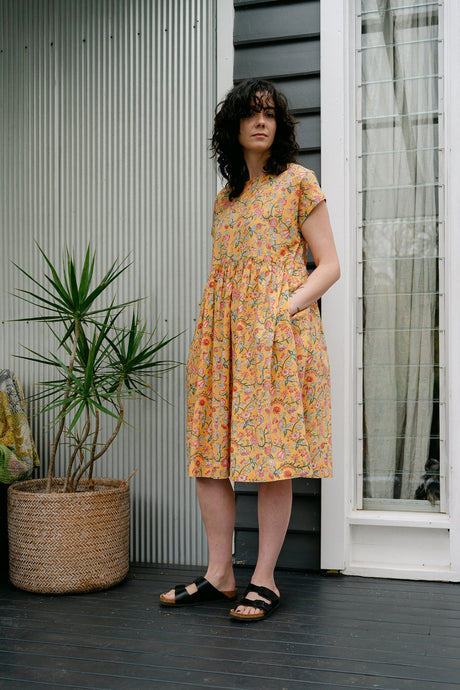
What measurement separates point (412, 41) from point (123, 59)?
44.5 inches

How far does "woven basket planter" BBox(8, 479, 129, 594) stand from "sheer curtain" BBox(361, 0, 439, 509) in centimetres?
98

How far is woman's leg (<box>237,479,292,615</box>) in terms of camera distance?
2070mm

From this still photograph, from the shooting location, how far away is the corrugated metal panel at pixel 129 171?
2.66m

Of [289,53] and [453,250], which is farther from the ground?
[289,53]

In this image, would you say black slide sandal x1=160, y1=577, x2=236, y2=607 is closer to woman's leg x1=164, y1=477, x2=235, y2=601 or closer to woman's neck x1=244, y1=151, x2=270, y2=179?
woman's leg x1=164, y1=477, x2=235, y2=601

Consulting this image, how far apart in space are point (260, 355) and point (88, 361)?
613mm

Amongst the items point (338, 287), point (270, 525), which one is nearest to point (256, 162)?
point (338, 287)

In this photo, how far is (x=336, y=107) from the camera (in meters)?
2.52

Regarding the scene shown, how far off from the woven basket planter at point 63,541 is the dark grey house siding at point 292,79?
1.71ft

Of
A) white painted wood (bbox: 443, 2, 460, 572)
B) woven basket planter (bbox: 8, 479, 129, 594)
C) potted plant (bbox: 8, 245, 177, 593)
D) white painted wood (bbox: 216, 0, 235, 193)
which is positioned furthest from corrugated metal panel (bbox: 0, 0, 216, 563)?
white painted wood (bbox: 443, 2, 460, 572)

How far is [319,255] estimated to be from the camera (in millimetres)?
2107

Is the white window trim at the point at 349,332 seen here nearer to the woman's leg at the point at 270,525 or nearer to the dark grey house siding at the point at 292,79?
the dark grey house siding at the point at 292,79

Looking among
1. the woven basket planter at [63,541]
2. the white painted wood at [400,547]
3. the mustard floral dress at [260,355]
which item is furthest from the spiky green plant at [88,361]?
the white painted wood at [400,547]

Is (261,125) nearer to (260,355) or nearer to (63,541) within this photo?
(260,355)
